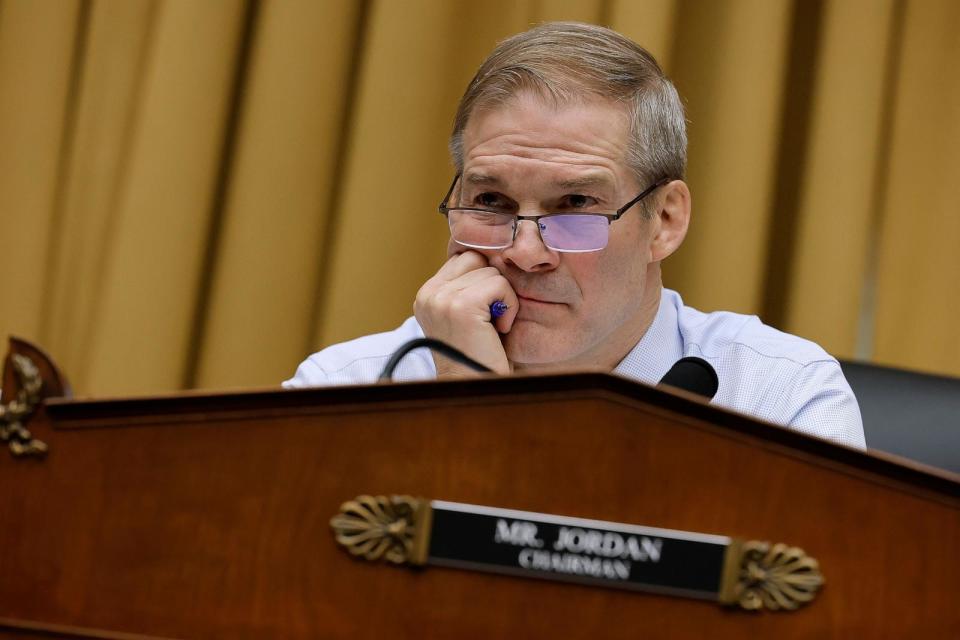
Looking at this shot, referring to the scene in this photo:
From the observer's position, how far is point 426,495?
604mm

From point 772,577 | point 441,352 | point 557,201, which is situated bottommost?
point 772,577

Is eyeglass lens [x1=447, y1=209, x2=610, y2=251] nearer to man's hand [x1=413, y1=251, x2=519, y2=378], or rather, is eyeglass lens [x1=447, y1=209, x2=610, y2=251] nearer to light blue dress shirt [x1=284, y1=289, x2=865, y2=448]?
man's hand [x1=413, y1=251, x2=519, y2=378]

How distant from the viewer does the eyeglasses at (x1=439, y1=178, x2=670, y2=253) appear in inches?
52.9

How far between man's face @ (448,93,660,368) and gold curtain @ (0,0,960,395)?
62cm

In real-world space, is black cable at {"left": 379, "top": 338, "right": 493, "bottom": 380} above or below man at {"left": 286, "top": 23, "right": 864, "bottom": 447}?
below

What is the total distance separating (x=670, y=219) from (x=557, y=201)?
0.25m

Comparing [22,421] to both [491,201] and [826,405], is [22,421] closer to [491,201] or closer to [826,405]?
[491,201]

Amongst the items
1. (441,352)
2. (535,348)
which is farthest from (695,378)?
(535,348)

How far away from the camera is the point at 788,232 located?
2082mm

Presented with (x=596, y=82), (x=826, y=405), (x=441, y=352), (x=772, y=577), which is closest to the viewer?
(x=772, y=577)

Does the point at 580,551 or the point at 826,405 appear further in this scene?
the point at 826,405

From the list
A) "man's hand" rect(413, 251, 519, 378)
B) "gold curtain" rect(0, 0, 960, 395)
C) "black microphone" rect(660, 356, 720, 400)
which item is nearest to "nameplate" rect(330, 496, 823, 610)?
"black microphone" rect(660, 356, 720, 400)

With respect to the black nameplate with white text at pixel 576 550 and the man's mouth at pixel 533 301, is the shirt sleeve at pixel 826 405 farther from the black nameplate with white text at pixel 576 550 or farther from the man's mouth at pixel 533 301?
the black nameplate with white text at pixel 576 550

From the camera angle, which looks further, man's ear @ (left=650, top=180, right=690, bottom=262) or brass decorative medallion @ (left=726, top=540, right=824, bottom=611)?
man's ear @ (left=650, top=180, right=690, bottom=262)
